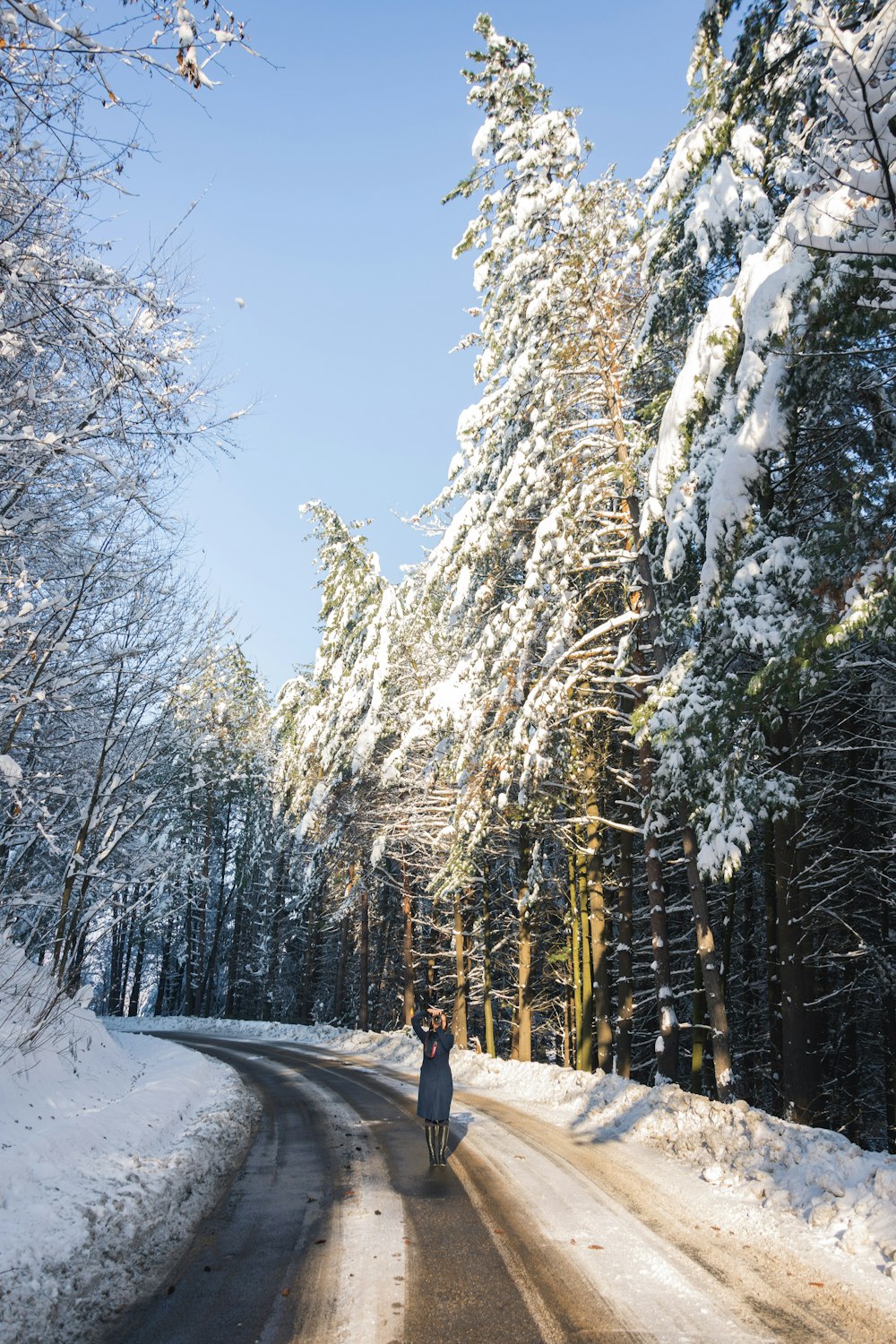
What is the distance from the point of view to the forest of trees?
6691mm

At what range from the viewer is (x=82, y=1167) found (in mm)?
6508

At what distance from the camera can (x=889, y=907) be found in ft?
50.1

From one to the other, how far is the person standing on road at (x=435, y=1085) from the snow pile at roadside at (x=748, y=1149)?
7.72 ft

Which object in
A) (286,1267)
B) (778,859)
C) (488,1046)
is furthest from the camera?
(488,1046)

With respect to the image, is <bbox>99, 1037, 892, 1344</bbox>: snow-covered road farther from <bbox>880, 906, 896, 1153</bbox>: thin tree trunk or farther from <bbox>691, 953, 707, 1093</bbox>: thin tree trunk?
<bbox>691, 953, 707, 1093</bbox>: thin tree trunk

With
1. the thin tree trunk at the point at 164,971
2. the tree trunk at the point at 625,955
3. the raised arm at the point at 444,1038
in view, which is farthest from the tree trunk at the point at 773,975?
the thin tree trunk at the point at 164,971

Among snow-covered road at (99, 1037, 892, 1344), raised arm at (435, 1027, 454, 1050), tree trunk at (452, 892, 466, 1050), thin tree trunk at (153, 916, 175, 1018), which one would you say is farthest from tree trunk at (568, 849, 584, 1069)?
thin tree trunk at (153, 916, 175, 1018)

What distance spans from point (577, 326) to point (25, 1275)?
13657 mm

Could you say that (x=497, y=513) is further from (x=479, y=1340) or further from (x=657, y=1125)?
(x=479, y=1340)

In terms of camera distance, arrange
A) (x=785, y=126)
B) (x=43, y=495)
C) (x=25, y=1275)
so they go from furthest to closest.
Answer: (x=785, y=126), (x=43, y=495), (x=25, y=1275)

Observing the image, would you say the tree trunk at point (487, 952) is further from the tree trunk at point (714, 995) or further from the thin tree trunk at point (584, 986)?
the tree trunk at point (714, 995)

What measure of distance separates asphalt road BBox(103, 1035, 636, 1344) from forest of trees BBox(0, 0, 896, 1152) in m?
4.31

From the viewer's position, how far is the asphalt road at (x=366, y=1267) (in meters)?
4.47

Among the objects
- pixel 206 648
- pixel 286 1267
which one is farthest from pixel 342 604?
pixel 286 1267
